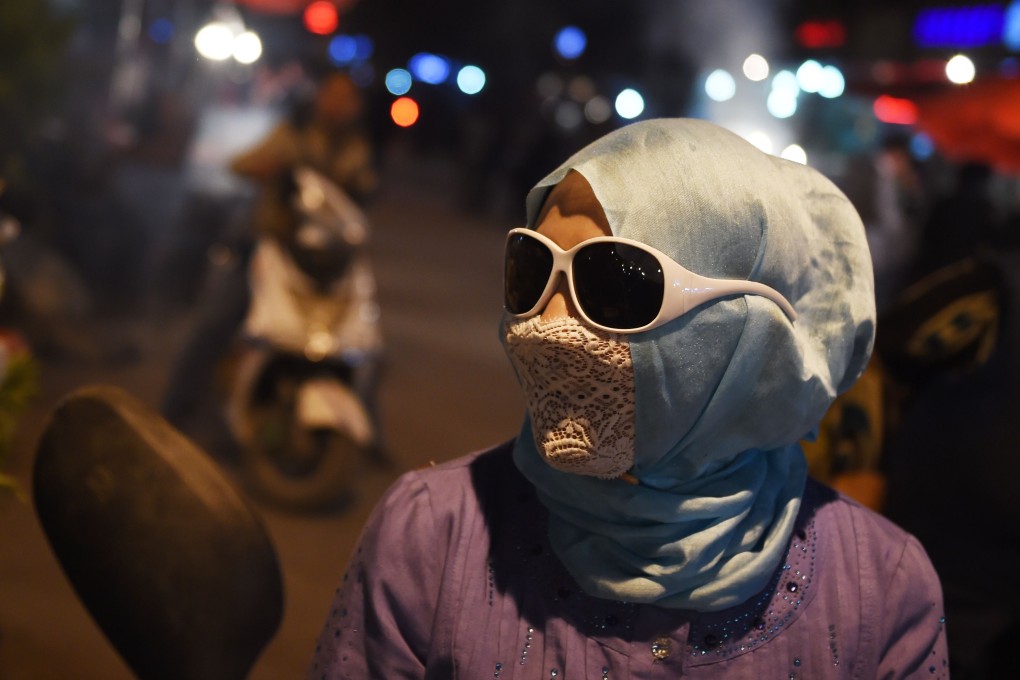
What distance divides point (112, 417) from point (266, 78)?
826 centimetres

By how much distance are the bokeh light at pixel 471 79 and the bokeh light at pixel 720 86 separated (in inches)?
275

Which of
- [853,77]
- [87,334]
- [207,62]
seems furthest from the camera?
[853,77]

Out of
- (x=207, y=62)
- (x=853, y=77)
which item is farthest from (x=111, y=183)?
(x=853, y=77)

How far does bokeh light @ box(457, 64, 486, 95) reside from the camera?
52.2ft

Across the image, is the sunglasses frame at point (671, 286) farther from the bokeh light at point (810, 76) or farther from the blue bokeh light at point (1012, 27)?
the bokeh light at point (810, 76)

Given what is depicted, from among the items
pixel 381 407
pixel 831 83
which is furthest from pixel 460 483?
pixel 831 83

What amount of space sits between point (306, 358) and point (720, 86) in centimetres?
541

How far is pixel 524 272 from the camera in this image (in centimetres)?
139

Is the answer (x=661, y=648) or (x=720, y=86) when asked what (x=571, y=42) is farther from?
(x=661, y=648)

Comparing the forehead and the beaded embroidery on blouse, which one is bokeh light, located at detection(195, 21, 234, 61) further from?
the beaded embroidery on blouse

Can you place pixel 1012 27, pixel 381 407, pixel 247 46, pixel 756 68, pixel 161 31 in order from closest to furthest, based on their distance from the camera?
1. pixel 381 407
2. pixel 161 31
3. pixel 1012 27
4. pixel 247 46
5. pixel 756 68

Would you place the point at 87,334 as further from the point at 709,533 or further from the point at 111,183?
the point at 709,533

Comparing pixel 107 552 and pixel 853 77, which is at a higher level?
pixel 853 77

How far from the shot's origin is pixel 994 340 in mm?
2275
